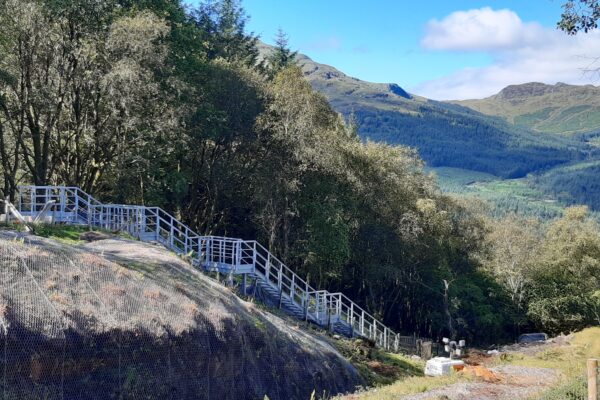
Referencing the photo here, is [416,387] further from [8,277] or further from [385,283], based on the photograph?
[385,283]

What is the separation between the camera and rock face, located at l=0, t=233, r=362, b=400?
9.21 meters

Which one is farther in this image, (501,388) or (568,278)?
(568,278)

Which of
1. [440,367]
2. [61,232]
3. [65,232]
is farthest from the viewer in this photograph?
[65,232]

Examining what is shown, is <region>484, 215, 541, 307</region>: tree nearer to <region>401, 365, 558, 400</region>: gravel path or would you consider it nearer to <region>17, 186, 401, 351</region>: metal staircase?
<region>17, 186, 401, 351</region>: metal staircase

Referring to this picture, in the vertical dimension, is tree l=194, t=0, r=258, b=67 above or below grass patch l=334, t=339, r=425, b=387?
above

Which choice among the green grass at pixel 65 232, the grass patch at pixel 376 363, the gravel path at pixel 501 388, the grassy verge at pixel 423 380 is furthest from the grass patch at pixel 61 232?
the gravel path at pixel 501 388

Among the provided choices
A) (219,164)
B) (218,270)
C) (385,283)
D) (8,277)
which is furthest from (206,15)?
(8,277)

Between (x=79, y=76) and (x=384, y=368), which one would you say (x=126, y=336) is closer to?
(x=384, y=368)

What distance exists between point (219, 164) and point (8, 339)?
76.5 ft

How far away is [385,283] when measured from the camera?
3975 centimetres

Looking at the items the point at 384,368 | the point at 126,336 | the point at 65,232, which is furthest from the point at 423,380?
the point at 65,232

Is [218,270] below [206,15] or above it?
below

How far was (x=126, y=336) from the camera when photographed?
1047 cm

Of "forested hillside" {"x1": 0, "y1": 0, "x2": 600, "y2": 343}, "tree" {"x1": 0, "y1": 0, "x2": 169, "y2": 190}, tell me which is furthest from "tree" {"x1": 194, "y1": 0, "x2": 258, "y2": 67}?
"tree" {"x1": 0, "y1": 0, "x2": 169, "y2": 190}
